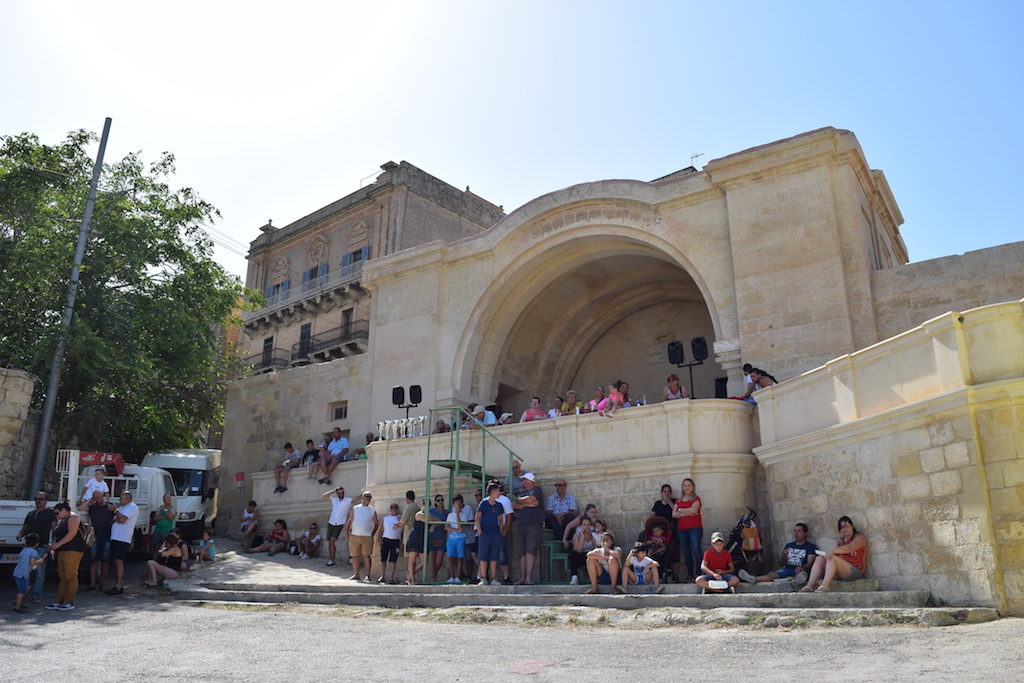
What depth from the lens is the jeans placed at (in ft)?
36.8

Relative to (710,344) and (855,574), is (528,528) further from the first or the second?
(710,344)

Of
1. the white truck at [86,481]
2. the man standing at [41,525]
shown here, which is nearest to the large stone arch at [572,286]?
the white truck at [86,481]

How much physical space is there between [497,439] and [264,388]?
11158 mm

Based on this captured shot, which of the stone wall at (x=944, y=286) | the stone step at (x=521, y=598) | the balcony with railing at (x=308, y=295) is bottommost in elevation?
the stone step at (x=521, y=598)

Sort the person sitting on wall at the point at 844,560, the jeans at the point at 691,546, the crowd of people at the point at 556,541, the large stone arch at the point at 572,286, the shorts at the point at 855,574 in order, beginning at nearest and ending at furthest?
the person sitting on wall at the point at 844,560
the shorts at the point at 855,574
the crowd of people at the point at 556,541
the jeans at the point at 691,546
the large stone arch at the point at 572,286

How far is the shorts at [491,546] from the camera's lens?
12.2 meters

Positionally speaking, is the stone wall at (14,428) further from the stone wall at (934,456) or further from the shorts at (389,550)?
the stone wall at (934,456)

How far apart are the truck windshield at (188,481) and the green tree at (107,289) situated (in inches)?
78.8

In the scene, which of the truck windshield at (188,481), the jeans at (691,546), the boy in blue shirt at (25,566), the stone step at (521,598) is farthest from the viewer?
the truck windshield at (188,481)

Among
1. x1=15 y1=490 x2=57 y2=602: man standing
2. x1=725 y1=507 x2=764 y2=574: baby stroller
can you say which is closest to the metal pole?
x1=15 y1=490 x2=57 y2=602: man standing

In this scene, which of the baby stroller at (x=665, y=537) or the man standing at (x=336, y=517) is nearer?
the baby stroller at (x=665, y=537)

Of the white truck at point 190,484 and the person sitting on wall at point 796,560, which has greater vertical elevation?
the white truck at point 190,484

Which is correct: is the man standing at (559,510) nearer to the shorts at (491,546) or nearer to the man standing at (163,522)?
the shorts at (491,546)

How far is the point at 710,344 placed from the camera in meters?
20.6
